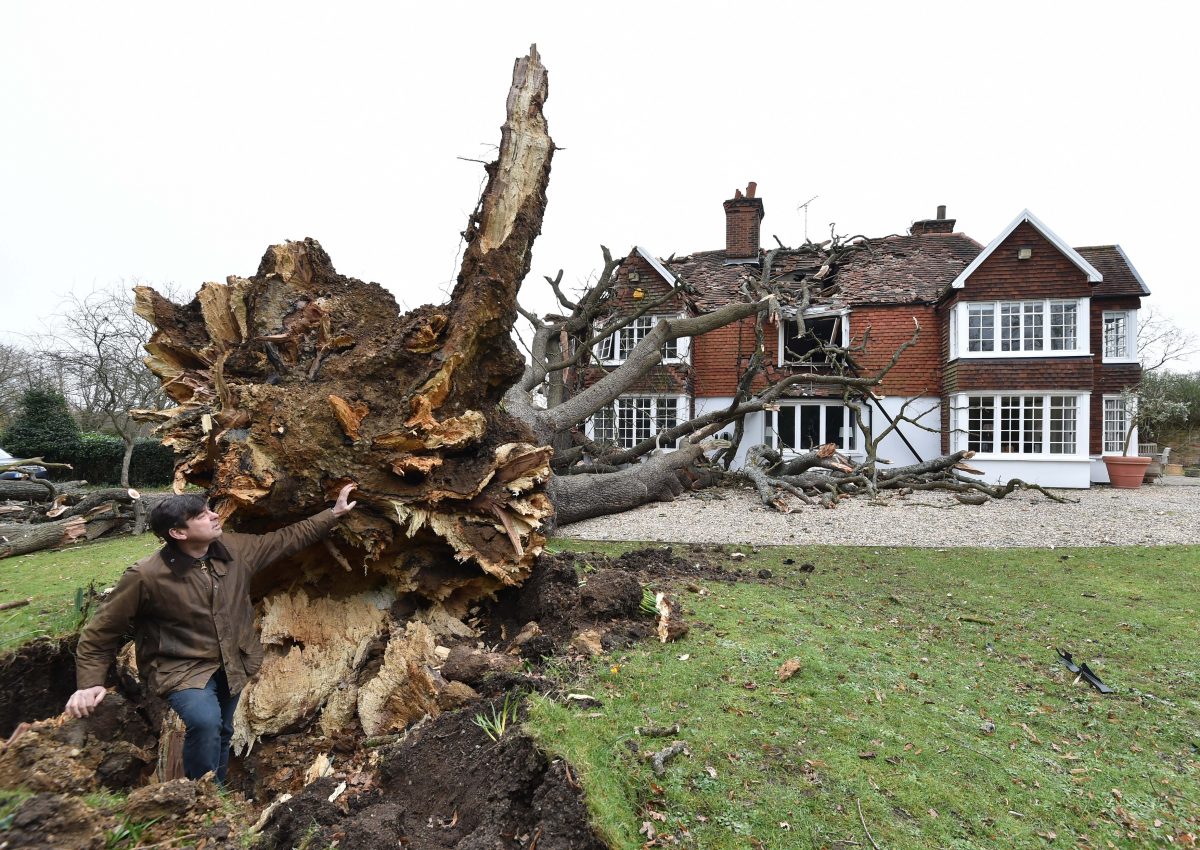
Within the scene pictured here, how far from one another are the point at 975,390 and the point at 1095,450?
5.18 metres

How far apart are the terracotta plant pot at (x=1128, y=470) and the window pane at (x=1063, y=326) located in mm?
3616

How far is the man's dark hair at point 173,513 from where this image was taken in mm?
2904

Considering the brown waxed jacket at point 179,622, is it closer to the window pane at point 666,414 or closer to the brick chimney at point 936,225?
the window pane at point 666,414

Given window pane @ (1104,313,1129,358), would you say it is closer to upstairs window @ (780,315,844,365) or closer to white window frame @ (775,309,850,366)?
white window frame @ (775,309,850,366)

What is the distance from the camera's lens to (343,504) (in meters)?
3.89

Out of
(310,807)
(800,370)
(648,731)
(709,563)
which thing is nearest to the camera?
(310,807)

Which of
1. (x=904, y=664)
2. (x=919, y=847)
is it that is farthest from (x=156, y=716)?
(x=904, y=664)

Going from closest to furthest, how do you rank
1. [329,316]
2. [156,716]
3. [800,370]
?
[156,716] < [329,316] < [800,370]

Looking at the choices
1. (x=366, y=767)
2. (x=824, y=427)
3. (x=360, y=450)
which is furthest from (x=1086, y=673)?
(x=824, y=427)

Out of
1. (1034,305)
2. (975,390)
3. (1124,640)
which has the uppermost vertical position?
(1034,305)

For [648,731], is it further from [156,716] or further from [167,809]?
[156,716]

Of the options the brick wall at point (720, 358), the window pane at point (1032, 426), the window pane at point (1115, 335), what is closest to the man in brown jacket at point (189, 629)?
the brick wall at point (720, 358)

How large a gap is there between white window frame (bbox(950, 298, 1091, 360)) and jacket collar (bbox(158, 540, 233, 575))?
19.6 metres

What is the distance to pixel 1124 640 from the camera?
5.08 meters
